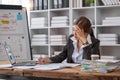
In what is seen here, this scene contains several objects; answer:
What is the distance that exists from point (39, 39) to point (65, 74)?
126 inches

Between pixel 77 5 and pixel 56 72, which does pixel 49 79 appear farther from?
pixel 77 5

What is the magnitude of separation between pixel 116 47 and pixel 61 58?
1.86m

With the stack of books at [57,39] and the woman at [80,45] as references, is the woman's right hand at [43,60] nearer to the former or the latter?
the woman at [80,45]

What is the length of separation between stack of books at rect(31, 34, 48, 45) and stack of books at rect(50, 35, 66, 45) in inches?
5.0

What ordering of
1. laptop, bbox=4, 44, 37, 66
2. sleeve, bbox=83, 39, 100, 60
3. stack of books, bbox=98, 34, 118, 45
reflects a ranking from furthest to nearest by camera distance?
stack of books, bbox=98, 34, 118, 45 → sleeve, bbox=83, 39, 100, 60 → laptop, bbox=4, 44, 37, 66

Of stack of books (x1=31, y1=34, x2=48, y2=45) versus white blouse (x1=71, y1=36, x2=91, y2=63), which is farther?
stack of books (x1=31, y1=34, x2=48, y2=45)

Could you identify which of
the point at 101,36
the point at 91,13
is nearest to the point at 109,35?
the point at 101,36

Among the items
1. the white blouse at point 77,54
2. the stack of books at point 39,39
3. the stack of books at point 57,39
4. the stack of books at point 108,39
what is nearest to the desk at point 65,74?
the white blouse at point 77,54

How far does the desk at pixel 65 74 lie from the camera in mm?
1748

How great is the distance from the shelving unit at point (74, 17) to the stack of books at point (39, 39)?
0.20 feet

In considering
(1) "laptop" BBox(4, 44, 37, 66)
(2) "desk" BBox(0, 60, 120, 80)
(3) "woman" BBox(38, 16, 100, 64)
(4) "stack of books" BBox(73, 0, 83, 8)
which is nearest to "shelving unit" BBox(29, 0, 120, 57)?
(4) "stack of books" BBox(73, 0, 83, 8)

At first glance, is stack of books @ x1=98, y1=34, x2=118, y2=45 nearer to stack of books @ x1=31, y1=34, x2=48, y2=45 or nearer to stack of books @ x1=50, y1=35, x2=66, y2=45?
stack of books @ x1=50, y1=35, x2=66, y2=45

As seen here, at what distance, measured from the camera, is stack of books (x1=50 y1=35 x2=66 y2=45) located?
4793mm

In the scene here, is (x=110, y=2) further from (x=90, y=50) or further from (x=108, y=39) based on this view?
(x=90, y=50)
